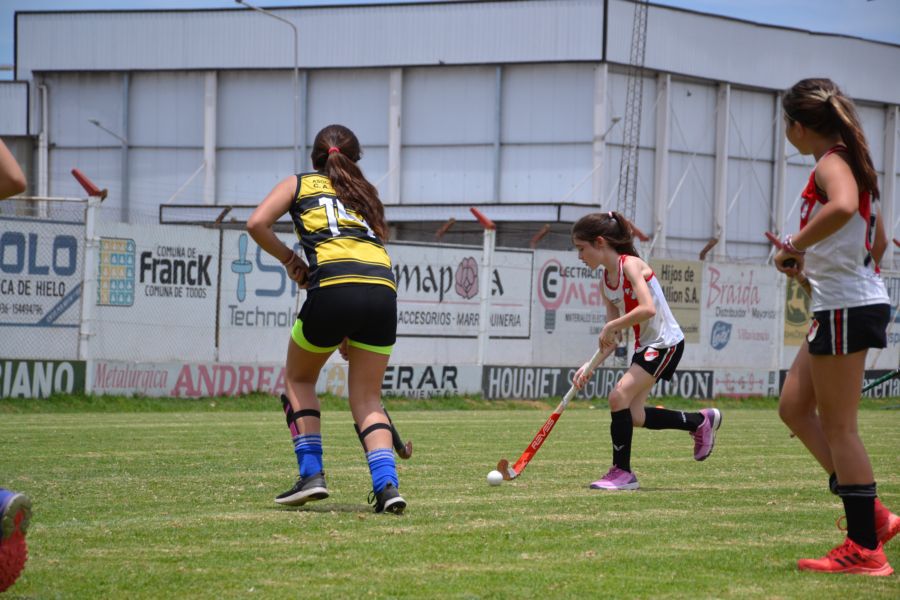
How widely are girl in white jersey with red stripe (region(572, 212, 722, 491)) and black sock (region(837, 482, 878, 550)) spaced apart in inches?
123

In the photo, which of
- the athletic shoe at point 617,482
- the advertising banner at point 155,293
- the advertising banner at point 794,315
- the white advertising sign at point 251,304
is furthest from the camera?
the advertising banner at point 794,315

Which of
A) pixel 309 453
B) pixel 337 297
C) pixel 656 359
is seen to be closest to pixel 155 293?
pixel 656 359

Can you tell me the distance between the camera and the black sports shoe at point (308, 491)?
6.74m

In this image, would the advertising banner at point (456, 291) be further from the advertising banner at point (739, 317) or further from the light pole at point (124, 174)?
the light pole at point (124, 174)

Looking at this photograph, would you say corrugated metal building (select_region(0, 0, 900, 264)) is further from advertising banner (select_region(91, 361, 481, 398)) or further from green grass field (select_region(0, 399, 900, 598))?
green grass field (select_region(0, 399, 900, 598))

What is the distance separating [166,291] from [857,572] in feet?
50.5

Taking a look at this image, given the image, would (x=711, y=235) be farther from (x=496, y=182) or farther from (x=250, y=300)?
(x=250, y=300)

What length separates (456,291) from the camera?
22328 millimetres

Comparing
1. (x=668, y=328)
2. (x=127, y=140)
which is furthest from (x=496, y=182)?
(x=668, y=328)

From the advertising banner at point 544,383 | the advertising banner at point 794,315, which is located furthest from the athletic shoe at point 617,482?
the advertising banner at point 794,315

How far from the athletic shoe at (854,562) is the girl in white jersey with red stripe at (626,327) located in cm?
313

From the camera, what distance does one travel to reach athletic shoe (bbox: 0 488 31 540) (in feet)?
14.2

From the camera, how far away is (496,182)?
4509 cm

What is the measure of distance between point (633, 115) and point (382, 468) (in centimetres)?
3963
